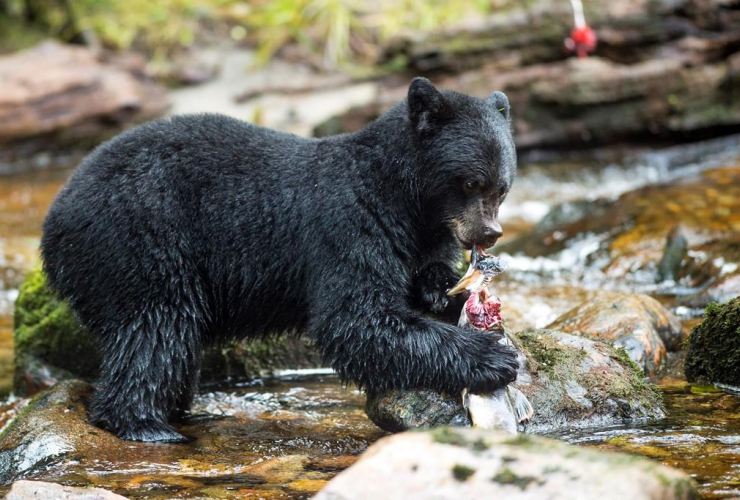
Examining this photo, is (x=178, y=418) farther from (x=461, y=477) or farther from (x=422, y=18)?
(x=422, y=18)

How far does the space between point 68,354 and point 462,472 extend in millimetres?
4350

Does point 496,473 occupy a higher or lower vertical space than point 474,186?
lower

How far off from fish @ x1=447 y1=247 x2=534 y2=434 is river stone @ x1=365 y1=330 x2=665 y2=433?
0.50 ft

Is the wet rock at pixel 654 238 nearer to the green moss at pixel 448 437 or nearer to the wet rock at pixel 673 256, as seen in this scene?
the wet rock at pixel 673 256

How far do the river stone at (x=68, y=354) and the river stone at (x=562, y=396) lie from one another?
177 centimetres

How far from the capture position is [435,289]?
554cm

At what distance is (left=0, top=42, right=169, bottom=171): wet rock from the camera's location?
1451 centimetres

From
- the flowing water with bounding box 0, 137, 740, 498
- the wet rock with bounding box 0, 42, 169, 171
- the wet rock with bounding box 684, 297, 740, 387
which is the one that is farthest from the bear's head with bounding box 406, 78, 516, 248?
the wet rock with bounding box 0, 42, 169, 171

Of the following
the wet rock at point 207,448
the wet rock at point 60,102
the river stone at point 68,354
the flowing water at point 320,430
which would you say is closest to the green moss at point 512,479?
the flowing water at point 320,430

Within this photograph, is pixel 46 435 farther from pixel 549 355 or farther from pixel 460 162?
pixel 549 355

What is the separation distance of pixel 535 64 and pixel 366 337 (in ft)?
32.7

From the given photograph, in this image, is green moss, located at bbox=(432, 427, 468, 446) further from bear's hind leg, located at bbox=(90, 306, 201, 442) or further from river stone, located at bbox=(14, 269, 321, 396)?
river stone, located at bbox=(14, 269, 321, 396)

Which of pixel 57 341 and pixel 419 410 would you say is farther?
pixel 57 341

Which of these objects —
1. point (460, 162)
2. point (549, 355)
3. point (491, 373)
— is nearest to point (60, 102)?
point (460, 162)
